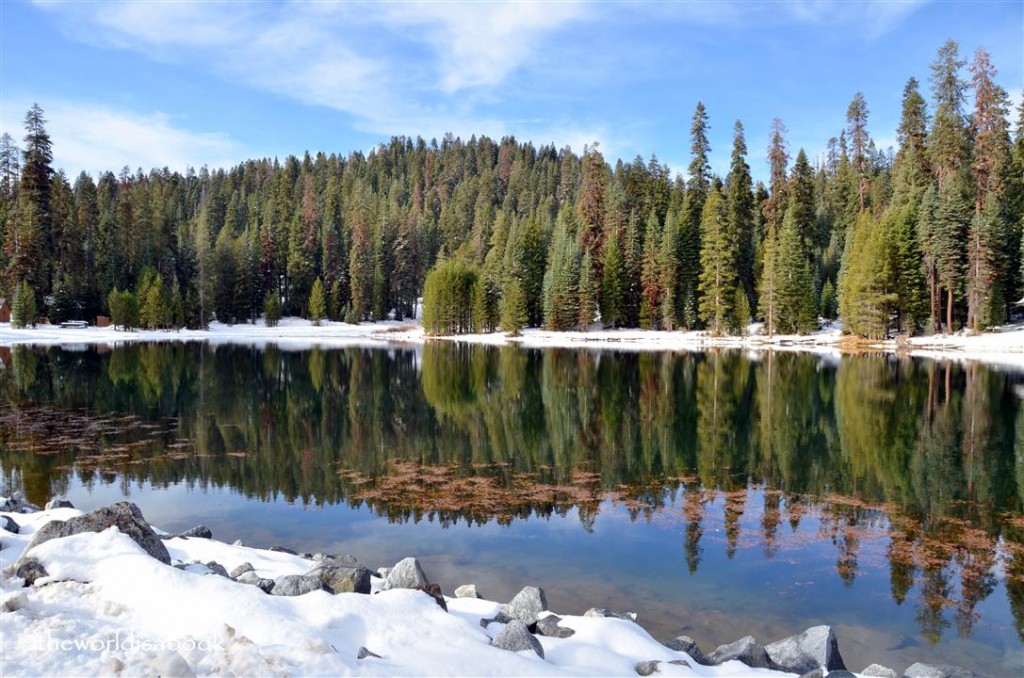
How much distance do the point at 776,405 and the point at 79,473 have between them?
2153cm

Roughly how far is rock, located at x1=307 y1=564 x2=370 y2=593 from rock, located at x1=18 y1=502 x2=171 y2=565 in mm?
1534

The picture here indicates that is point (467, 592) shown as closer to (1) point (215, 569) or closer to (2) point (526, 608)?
(2) point (526, 608)

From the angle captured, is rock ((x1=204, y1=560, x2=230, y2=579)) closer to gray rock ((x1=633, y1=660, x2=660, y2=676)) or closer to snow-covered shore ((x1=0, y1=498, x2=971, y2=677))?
snow-covered shore ((x1=0, y1=498, x2=971, y2=677))

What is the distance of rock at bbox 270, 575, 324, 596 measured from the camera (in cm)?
647

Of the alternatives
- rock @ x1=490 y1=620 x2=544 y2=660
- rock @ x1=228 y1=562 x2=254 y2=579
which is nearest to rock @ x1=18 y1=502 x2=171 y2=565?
rock @ x1=228 y1=562 x2=254 y2=579

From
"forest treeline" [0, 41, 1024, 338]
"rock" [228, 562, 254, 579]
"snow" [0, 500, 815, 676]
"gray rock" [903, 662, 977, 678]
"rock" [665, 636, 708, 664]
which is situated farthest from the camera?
"forest treeline" [0, 41, 1024, 338]

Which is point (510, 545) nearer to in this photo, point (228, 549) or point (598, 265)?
point (228, 549)

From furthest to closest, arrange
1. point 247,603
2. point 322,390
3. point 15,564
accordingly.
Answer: point 322,390, point 15,564, point 247,603

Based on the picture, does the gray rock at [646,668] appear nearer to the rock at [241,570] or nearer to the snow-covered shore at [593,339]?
the rock at [241,570]

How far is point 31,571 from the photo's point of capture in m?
5.62

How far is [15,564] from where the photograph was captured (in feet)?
19.0

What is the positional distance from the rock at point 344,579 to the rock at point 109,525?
5.03ft

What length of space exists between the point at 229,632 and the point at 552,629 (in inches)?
116

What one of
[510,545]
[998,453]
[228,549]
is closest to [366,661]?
[228,549]
